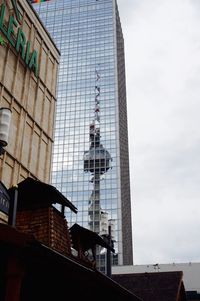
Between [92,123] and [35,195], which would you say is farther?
[92,123]

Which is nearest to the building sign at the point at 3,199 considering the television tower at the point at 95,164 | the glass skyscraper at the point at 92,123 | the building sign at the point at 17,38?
the building sign at the point at 17,38

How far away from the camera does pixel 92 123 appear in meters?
146

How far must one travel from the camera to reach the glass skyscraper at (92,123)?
134125 mm

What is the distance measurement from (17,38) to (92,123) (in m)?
125

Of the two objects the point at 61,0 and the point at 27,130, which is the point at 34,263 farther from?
the point at 61,0

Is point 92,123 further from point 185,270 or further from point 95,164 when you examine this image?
point 185,270

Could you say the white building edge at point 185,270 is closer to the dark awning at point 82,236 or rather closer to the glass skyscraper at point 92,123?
the dark awning at point 82,236

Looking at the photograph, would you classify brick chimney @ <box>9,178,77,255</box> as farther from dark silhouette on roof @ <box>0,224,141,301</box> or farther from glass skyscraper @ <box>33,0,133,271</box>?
glass skyscraper @ <box>33,0,133,271</box>

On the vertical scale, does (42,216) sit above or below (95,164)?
below

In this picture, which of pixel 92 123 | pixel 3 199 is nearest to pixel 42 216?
pixel 3 199

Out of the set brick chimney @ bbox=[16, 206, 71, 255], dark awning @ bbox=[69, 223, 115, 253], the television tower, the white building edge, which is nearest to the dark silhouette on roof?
brick chimney @ bbox=[16, 206, 71, 255]

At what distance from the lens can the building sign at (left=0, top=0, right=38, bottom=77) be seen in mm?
20266

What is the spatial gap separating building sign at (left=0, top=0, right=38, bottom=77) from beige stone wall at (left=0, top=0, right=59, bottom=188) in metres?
0.28

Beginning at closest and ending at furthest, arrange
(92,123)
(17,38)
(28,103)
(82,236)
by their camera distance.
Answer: (82,236) < (17,38) < (28,103) < (92,123)
